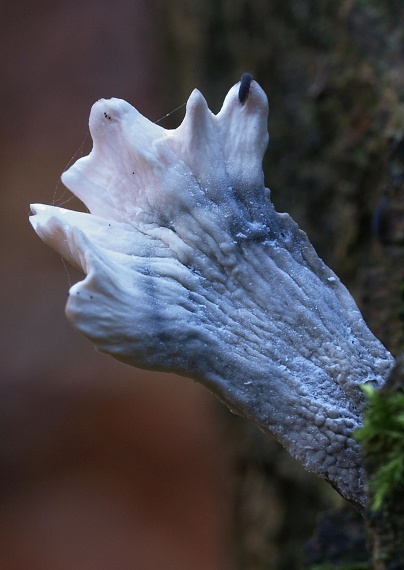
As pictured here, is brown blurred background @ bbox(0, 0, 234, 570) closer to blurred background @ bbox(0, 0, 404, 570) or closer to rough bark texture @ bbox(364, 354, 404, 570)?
blurred background @ bbox(0, 0, 404, 570)

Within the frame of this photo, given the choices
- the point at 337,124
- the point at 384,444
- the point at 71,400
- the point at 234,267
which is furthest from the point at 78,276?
the point at 384,444

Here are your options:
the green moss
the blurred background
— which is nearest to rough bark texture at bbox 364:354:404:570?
the green moss

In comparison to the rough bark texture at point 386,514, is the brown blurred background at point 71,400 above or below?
above

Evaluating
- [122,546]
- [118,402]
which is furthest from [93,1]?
[122,546]

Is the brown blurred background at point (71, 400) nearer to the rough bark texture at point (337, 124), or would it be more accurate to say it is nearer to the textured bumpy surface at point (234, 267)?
the rough bark texture at point (337, 124)

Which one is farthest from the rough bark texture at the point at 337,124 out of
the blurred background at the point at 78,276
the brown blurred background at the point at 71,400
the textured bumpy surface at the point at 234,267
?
the brown blurred background at the point at 71,400

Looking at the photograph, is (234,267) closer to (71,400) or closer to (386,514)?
(386,514)
